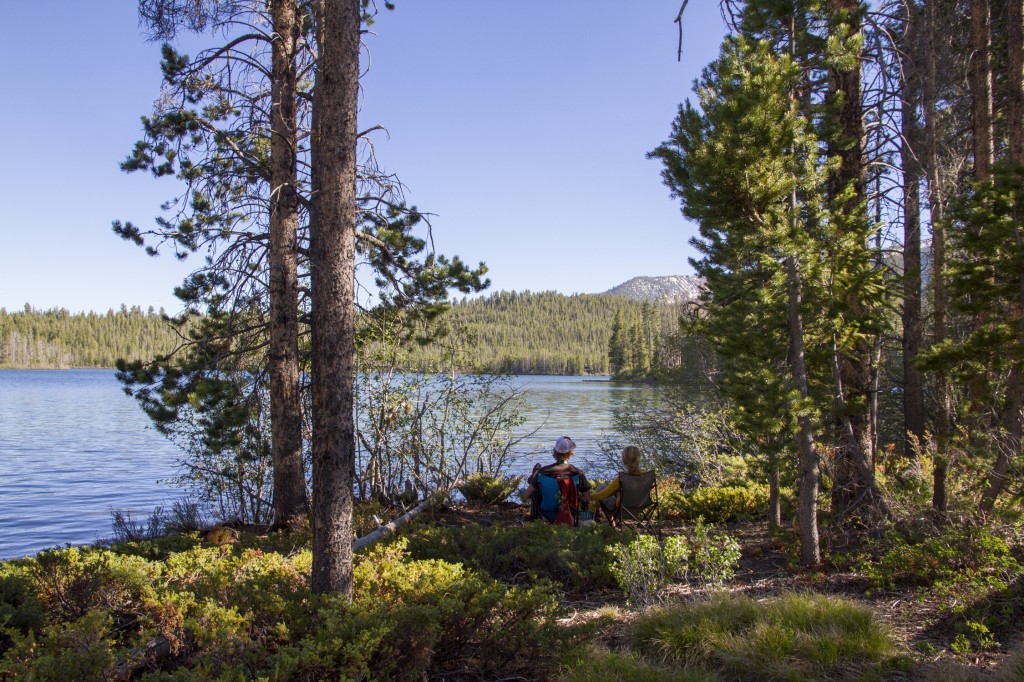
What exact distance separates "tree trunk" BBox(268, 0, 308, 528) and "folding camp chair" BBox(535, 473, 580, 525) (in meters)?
2.84

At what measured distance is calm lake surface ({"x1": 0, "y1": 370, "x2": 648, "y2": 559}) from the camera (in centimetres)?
1245

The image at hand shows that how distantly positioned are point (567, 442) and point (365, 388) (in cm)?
375

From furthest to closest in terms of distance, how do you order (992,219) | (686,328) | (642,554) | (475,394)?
(475,394)
(686,328)
(992,219)
(642,554)

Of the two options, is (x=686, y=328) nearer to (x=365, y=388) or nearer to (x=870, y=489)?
(x=870, y=489)

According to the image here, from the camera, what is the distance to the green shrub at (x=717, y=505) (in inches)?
A: 329

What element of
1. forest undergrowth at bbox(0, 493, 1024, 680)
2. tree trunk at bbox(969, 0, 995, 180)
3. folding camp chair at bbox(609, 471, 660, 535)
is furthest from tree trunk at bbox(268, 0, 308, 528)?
tree trunk at bbox(969, 0, 995, 180)

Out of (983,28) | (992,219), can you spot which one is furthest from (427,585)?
(983,28)

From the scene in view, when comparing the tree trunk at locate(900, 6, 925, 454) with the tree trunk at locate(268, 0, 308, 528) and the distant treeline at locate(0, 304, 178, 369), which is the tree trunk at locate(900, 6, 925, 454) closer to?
the tree trunk at locate(268, 0, 308, 528)

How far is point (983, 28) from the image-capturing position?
739 cm

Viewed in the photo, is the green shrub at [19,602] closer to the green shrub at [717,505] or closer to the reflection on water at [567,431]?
the reflection on water at [567,431]

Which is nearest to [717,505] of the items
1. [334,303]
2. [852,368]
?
[852,368]

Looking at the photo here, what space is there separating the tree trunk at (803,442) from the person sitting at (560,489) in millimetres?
2250

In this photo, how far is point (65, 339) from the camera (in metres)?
123

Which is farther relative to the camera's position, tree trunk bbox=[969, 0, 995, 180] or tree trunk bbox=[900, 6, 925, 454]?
tree trunk bbox=[900, 6, 925, 454]
